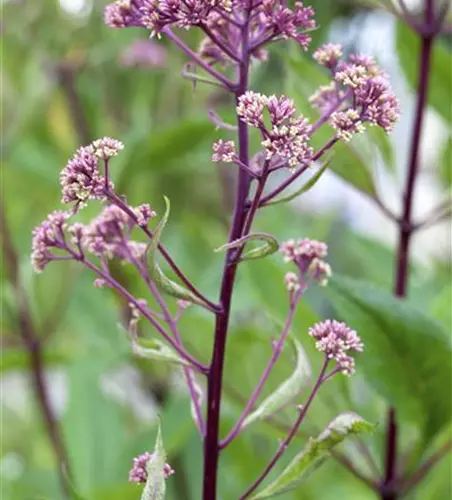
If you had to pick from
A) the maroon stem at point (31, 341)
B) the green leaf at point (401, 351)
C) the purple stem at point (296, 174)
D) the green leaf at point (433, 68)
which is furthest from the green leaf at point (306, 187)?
the maroon stem at point (31, 341)

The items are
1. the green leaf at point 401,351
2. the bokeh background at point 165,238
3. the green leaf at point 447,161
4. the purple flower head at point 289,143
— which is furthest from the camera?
the green leaf at point 447,161

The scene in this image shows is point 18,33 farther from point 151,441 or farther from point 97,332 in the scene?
point 151,441

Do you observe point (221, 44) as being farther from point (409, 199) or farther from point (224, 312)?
point (409, 199)

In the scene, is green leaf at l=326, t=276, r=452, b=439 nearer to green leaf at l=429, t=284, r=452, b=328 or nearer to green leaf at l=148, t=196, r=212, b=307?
green leaf at l=429, t=284, r=452, b=328

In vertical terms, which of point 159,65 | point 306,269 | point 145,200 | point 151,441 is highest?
point 159,65

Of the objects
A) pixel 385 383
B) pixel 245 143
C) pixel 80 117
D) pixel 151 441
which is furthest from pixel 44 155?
pixel 245 143

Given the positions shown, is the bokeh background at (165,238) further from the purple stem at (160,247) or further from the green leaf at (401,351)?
the purple stem at (160,247)
